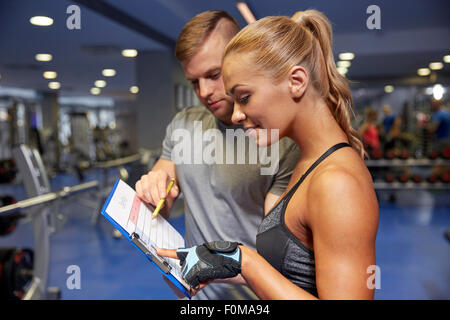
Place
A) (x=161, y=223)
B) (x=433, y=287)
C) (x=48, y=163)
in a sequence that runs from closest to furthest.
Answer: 1. (x=161, y=223)
2. (x=433, y=287)
3. (x=48, y=163)

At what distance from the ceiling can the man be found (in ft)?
1.47

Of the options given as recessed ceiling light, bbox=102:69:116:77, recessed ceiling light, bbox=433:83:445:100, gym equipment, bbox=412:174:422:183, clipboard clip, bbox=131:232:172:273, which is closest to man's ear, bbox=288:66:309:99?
clipboard clip, bbox=131:232:172:273

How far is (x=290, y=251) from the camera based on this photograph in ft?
2.78

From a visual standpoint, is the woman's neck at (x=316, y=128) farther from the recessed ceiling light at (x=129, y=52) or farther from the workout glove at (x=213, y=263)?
the recessed ceiling light at (x=129, y=52)

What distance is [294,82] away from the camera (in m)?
0.82

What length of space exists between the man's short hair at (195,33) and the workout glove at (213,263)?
0.57 meters

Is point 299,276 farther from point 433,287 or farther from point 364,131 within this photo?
point 364,131

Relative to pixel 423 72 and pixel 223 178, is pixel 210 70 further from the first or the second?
pixel 423 72

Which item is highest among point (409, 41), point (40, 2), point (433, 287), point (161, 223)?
point (409, 41)

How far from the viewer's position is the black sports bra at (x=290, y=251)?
841 mm

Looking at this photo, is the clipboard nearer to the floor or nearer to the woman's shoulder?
the woman's shoulder
